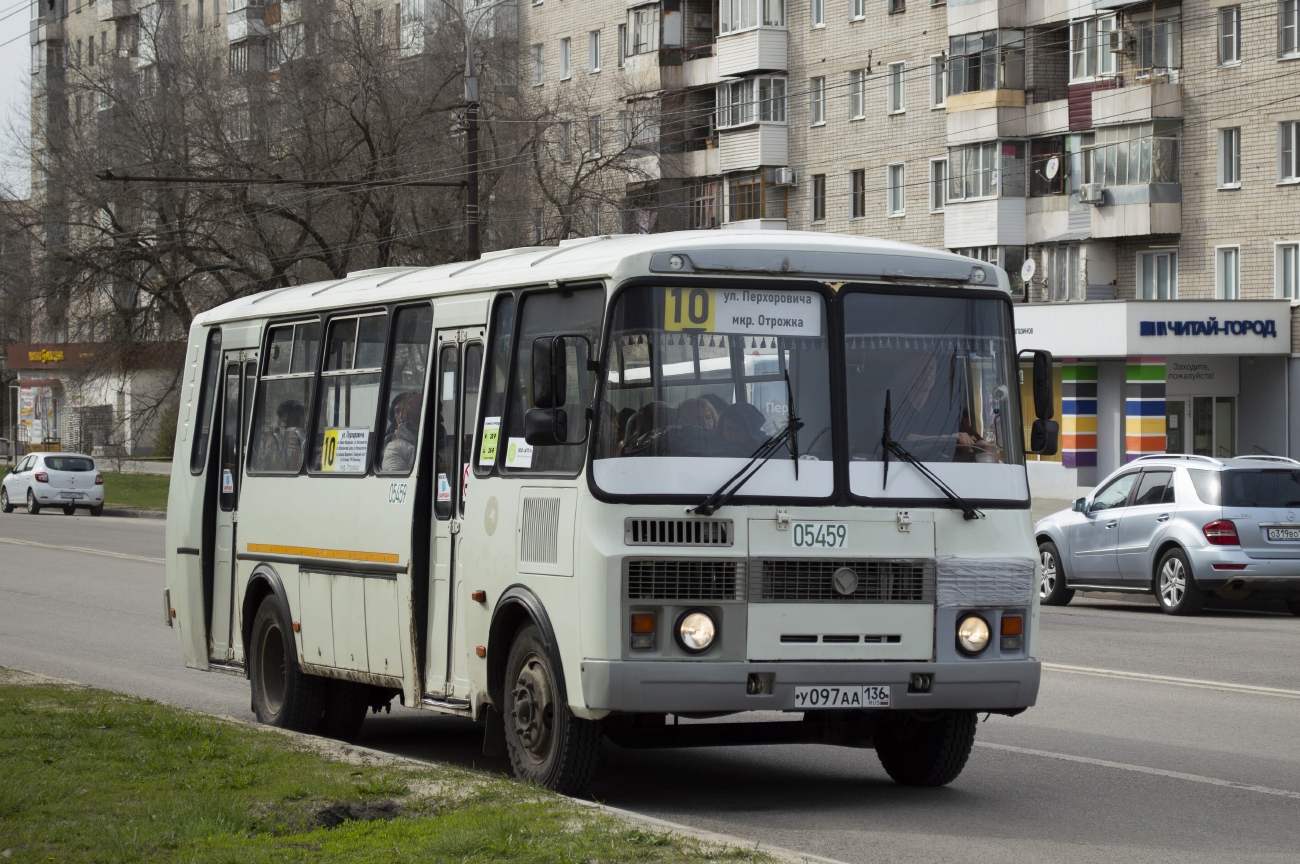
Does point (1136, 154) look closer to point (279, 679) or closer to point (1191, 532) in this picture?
point (1191, 532)

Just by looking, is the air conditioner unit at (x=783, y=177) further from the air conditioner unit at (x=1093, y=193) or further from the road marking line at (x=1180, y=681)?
the road marking line at (x=1180, y=681)

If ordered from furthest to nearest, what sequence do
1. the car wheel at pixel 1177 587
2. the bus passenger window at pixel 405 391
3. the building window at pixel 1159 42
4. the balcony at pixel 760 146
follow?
the balcony at pixel 760 146, the building window at pixel 1159 42, the car wheel at pixel 1177 587, the bus passenger window at pixel 405 391

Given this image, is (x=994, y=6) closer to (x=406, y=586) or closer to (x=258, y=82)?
(x=258, y=82)

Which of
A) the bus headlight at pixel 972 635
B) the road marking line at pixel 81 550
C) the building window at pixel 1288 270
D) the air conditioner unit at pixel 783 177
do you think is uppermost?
the air conditioner unit at pixel 783 177

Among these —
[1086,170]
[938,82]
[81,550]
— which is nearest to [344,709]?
[81,550]

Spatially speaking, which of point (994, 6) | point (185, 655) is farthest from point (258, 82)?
point (185, 655)

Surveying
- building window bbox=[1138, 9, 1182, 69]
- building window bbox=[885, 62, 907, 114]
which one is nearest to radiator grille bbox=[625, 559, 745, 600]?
building window bbox=[1138, 9, 1182, 69]

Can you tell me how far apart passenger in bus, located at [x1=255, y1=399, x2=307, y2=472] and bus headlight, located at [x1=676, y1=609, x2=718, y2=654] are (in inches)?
161

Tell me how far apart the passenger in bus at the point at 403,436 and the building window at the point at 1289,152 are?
125ft

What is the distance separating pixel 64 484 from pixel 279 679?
130ft

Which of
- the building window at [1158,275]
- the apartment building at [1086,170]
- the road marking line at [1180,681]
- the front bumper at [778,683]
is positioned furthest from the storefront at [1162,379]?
the front bumper at [778,683]

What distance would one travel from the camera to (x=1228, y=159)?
46.9 metres

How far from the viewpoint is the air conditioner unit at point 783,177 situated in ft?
197

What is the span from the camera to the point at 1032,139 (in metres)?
52.1
